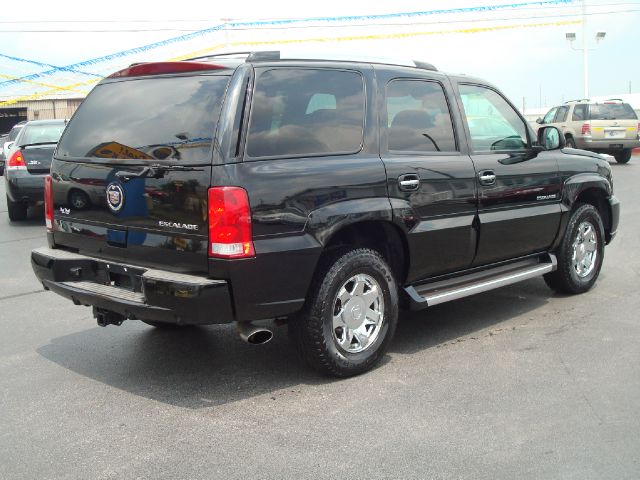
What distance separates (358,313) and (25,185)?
871cm

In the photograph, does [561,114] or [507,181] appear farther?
[561,114]

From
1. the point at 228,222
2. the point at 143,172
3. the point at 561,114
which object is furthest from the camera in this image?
the point at 561,114

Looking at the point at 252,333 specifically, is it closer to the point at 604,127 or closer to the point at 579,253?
the point at 579,253

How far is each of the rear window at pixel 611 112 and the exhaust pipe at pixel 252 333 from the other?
1943 centimetres

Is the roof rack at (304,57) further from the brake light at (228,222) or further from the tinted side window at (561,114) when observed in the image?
the tinted side window at (561,114)

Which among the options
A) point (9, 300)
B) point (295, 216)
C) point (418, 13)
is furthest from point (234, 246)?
point (418, 13)

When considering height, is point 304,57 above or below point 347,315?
above

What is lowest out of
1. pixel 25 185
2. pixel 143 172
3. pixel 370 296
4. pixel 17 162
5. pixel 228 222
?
pixel 370 296

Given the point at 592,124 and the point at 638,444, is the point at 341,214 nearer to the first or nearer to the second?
the point at 638,444

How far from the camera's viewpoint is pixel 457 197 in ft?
16.8

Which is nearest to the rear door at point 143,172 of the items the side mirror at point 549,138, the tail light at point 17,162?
the side mirror at point 549,138

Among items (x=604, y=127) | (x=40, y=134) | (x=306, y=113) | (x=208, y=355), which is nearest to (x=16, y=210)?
(x=40, y=134)

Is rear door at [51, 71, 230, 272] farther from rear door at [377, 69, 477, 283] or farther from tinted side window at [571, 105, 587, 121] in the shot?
tinted side window at [571, 105, 587, 121]

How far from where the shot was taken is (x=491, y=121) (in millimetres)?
5797
